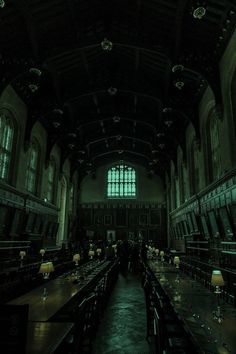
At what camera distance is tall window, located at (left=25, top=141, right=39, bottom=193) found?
50.5 feet

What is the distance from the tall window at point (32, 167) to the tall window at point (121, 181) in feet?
40.9

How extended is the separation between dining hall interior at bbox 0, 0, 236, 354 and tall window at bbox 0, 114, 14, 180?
0.25 ft

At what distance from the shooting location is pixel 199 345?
252cm

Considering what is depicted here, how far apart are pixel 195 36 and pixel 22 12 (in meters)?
6.30

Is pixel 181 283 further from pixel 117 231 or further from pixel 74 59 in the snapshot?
pixel 117 231

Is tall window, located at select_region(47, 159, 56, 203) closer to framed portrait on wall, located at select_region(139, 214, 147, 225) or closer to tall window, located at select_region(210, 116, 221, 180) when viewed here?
framed portrait on wall, located at select_region(139, 214, 147, 225)

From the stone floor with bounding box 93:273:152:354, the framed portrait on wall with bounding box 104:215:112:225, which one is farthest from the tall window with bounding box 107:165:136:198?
the stone floor with bounding box 93:273:152:354

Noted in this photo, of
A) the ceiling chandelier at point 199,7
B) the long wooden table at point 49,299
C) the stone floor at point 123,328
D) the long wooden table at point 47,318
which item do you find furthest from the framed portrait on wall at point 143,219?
the ceiling chandelier at point 199,7

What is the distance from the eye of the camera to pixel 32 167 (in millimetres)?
15992

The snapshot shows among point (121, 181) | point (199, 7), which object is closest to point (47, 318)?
point (199, 7)

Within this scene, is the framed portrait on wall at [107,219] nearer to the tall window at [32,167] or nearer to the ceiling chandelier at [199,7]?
the tall window at [32,167]

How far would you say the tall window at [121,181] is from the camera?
28.0 meters

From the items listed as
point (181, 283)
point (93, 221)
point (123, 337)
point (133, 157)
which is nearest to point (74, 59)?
point (181, 283)

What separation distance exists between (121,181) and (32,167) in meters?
13.5
